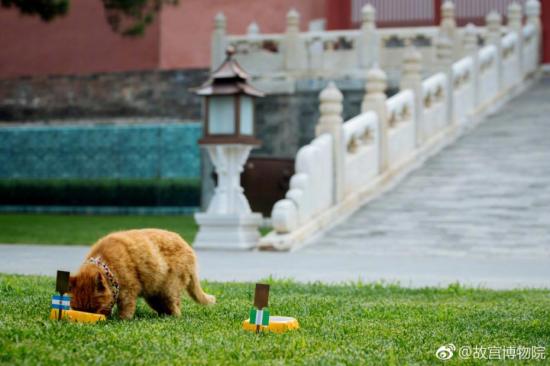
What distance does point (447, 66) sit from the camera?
59.0 ft

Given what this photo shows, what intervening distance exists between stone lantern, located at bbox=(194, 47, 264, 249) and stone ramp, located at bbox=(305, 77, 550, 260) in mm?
1090

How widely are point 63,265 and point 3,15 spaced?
16.9 meters

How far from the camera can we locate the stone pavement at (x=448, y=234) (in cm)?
985

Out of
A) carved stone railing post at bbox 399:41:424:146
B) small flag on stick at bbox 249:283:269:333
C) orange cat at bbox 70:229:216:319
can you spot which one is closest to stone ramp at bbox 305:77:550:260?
carved stone railing post at bbox 399:41:424:146

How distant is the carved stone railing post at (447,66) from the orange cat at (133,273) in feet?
40.1

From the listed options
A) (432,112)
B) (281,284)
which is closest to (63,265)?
(281,284)

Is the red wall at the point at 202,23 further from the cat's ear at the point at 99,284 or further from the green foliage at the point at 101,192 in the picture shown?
the cat's ear at the point at 99,284

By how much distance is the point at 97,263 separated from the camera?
18.5 ft

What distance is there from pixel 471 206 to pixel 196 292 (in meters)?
8.27

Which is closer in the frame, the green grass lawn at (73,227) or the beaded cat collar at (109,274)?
the beaded cat collar at (109,274)

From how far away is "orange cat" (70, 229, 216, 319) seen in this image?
5.62 metres

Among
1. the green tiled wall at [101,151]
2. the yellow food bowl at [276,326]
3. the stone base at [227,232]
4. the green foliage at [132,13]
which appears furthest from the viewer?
the green tiled wall at [101,151]

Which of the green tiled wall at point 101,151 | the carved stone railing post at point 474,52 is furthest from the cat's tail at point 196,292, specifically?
the green tiled wall at point 101,151

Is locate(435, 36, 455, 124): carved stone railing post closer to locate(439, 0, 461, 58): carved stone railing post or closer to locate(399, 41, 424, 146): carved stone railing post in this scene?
locate(399, 41, 424, 146): carved stone railing post
